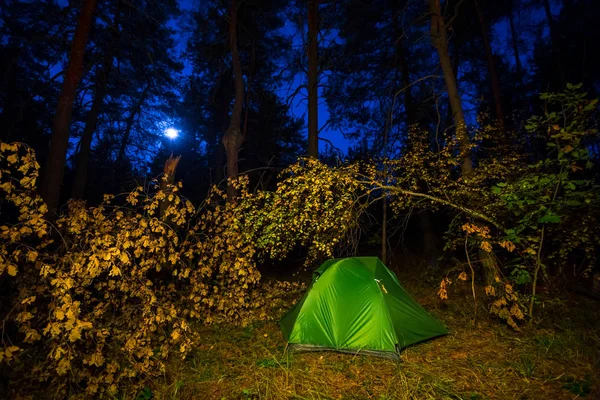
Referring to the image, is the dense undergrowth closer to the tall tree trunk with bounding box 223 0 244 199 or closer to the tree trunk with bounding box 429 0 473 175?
the tree trunk with bounding box 429 0 473 175

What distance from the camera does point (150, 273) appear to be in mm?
8008

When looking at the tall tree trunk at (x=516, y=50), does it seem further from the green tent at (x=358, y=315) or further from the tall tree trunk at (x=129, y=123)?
the tall tree trunk at (x=129, y=123)

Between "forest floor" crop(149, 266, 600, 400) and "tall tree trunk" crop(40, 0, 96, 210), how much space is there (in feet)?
17.2

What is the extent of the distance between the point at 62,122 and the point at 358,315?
8131 mm

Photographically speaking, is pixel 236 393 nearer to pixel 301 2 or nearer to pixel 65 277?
pixel 65 277

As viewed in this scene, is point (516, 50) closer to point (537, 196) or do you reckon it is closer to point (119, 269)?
point (537, 196)

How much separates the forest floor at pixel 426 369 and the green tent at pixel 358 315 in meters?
0.19

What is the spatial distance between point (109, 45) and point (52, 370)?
49.2 ft

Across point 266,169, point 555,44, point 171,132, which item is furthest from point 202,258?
point 555,44

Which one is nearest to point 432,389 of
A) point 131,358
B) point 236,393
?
point 236,393

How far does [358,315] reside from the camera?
18.8ft

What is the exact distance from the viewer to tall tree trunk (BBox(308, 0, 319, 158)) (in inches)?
431

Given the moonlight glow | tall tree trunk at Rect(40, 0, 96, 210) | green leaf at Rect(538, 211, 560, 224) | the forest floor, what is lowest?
the forest floor

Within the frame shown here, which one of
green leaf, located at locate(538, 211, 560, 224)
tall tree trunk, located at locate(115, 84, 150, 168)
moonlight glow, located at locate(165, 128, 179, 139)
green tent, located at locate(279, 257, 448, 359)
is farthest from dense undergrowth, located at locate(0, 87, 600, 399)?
tall tree trunk, located at locate(115, 84, 150, 168)
